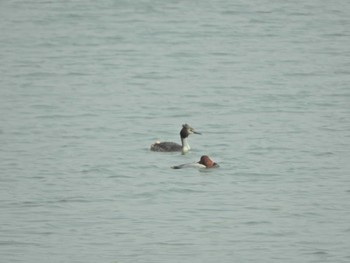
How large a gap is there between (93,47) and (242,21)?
8.96 metres

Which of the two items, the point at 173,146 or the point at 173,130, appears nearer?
the point at 173,146

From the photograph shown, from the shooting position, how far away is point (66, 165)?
87.7 ft

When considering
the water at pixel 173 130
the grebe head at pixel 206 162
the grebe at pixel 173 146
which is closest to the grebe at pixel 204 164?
the grebe head at pixel 206 162

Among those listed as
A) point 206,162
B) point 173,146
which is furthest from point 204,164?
point 173,146

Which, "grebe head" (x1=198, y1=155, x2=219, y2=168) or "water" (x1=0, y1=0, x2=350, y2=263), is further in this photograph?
"grebe head" (x1=198, y1=155, x2=219, y2=168)

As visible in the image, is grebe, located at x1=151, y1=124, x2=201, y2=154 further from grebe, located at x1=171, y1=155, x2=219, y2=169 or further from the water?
grebe, located at x1=171, y1=155, x2=219, y2=169

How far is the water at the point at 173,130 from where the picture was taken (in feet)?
65.3

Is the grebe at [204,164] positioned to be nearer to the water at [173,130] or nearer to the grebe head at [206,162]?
the grebe head at [206,162]

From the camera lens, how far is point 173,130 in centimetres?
3206

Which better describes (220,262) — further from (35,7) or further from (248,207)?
(35,7)

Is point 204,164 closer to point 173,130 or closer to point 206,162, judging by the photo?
point 206,162

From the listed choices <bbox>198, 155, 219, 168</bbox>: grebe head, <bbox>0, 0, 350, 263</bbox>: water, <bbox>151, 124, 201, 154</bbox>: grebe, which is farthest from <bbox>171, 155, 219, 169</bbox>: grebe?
<bbox>151, 124, 201, 154</bbox>: grebe

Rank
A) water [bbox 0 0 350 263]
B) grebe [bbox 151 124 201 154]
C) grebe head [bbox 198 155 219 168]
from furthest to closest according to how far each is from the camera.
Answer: grebe [bbox 151 124 201 154]
grebe head [bbox 198 155 219 168]
water [bbox 0 0 350 263]

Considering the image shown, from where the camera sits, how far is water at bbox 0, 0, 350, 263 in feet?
65.3
